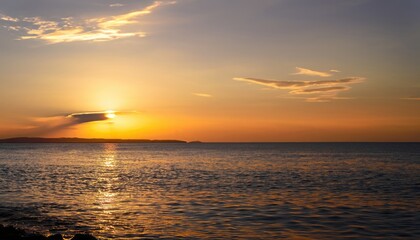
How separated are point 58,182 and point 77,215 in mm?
23727

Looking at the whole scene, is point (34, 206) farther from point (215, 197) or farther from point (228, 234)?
point (228, 234)

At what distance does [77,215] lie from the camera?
28844 mm

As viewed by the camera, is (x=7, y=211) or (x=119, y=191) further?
(x=119, y=191)

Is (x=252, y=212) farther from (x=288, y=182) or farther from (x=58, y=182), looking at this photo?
(x=58, y=182)

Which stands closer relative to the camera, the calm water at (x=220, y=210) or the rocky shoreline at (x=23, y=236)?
the rocky shoreline at (x=23, y=236)

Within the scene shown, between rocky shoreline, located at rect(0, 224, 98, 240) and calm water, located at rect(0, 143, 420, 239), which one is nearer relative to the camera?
rocky shoreline, located at rect(0, 224, 98, 240)

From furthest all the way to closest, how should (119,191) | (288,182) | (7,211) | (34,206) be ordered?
(288,182) < (119,191) < (34,206) < (7,211)

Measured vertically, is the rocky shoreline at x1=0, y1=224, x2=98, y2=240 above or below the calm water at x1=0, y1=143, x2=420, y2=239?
above

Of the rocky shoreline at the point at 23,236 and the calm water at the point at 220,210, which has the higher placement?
the rocky shoreline at the point at 23,236

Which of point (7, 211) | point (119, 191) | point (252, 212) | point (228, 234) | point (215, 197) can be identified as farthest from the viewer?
point (119, 191)

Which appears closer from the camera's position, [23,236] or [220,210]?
[23,236]

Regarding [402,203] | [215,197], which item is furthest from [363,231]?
[215,197]

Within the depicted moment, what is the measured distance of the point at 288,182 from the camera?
4934 cm

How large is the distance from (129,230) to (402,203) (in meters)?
21.8
